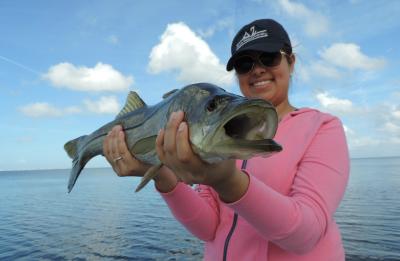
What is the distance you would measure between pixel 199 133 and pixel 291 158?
1430 mm

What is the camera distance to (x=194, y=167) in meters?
2.75

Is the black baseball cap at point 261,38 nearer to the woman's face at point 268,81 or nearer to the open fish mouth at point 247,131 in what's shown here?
the woman's face at point 268,81

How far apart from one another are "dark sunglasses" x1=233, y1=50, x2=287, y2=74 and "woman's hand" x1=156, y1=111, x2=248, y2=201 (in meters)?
1.72

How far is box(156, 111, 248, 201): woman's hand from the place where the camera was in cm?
273

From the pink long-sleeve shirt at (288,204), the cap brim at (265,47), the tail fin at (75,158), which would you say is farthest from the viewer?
the tail fin at (75,158)

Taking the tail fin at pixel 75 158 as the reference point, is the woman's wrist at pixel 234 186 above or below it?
below

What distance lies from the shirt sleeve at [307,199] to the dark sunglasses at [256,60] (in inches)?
39.1

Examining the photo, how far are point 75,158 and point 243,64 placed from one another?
3528 mm

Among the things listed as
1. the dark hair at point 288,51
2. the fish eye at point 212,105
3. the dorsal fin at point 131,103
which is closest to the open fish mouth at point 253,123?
the fish eye at point 212,105

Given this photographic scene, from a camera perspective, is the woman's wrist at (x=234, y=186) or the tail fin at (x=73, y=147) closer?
the woman's wrist at (x=234, y=186)

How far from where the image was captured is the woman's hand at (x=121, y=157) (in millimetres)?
4125

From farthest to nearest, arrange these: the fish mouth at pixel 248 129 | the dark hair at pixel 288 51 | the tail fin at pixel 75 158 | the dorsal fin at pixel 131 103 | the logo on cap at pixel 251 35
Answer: the tail fin at pixel 75 158, the dorsal fin at pixel 131 103, the dark hair at pixel 288 51, the logo on cap at pixel 251 35, the fish mouth at pixel 248 129

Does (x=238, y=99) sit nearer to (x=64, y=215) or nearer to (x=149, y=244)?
(x=149, y=244)

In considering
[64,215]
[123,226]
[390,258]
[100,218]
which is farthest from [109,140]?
[64,215]
